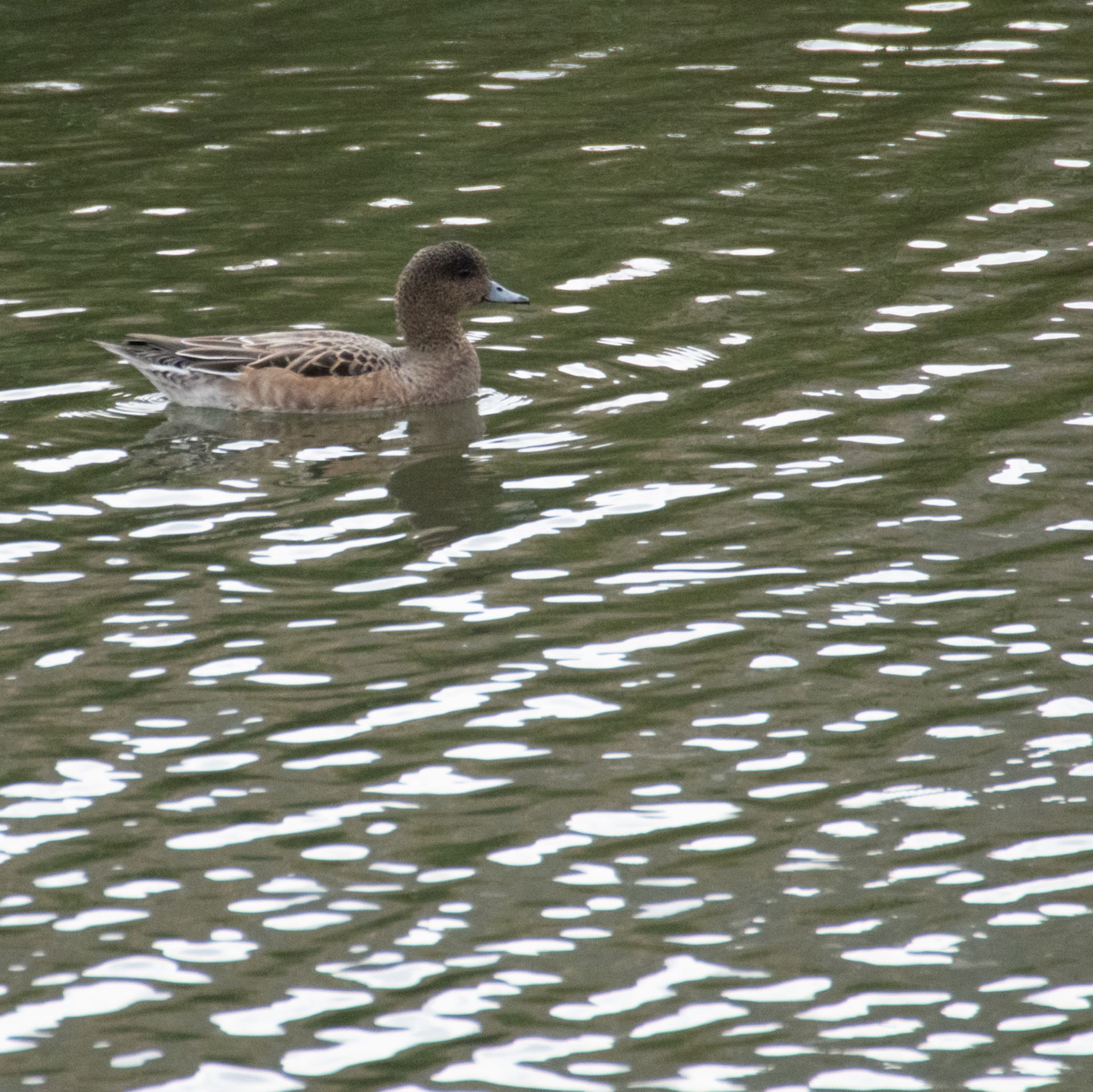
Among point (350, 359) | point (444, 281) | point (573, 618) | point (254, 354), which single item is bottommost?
point (573, 618)

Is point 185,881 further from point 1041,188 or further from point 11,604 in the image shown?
point 1041,188

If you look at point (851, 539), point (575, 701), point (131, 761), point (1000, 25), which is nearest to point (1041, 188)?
point (1000, 25)

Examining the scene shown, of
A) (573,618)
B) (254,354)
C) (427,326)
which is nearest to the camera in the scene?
(573,618)

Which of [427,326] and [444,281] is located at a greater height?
[444,281]

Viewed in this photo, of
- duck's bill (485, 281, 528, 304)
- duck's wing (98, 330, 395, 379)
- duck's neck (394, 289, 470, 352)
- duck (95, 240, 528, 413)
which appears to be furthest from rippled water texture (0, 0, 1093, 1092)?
duck's neck (394, 289, 470, 352)

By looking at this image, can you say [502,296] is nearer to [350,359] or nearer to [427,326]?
[427,326]

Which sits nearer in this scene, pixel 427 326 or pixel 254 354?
pixel 254 354

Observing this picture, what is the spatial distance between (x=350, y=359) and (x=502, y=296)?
3.72 feet

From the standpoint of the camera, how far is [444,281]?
1275 cm

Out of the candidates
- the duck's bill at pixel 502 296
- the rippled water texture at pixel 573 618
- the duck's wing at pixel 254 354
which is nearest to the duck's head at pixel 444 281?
the duck's bill at pixel 502 296

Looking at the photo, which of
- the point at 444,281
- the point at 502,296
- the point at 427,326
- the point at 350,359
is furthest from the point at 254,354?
the point at 502,296

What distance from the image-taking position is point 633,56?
19.1 metres

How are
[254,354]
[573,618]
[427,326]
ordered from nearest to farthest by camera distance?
[573,618], [254,354], [427,326]

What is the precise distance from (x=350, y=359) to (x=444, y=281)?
97 centimetres
